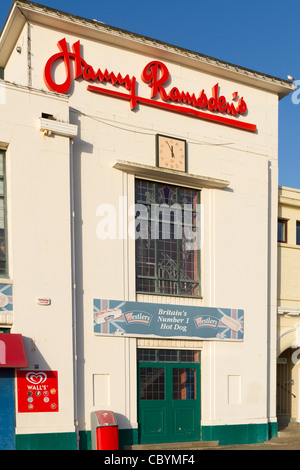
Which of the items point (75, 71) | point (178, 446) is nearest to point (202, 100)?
point (75, 71)

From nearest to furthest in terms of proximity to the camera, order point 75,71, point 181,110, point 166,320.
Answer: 1. point 75,71
2. point 166,320
3. point 181,110

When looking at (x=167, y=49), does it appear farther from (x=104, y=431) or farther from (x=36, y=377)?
(x=104, y=431)

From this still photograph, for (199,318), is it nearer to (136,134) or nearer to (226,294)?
(226,294)

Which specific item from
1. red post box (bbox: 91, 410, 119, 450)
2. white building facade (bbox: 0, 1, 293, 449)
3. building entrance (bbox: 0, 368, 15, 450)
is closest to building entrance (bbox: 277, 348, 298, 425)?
white building facade (bbox: 0, 1, 293, 449)

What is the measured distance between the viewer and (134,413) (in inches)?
627

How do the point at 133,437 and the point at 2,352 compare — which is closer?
the point at 2,352

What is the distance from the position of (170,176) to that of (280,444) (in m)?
8.44

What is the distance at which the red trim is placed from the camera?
16.6 meters

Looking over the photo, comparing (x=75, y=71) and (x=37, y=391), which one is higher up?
(x=75, y=71)

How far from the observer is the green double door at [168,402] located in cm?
1627

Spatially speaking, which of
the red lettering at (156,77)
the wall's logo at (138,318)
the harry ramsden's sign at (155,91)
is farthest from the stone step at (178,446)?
the red lettering at (156,77)

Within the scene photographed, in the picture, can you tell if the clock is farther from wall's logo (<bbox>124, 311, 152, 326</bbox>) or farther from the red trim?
wall's logo (<bbox>124, 311, 152, 326</bbox>)

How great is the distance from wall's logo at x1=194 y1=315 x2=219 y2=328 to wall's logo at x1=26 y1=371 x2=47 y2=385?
4910 millimetres

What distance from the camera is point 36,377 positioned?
46.7 feet
